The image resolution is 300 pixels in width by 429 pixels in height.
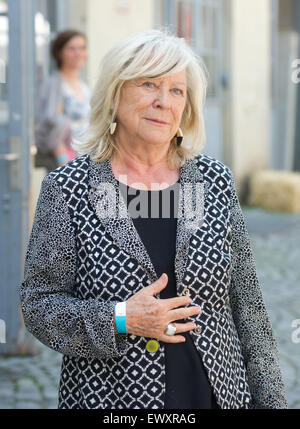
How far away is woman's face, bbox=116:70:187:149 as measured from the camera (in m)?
2.55

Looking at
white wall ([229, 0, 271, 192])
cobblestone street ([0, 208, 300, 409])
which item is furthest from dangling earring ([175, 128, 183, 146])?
white wall ([229, 0, 271, 192])

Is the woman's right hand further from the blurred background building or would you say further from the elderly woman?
the blurred background building

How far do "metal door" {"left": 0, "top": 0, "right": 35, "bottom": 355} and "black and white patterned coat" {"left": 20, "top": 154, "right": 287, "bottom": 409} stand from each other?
234cm

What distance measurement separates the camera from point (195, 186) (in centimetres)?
263

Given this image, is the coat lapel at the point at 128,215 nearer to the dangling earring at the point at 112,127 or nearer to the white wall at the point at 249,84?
the dangling earring at the point at 112,127

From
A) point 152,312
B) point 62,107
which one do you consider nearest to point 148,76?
point 152,312

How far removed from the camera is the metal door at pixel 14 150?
4.82 m

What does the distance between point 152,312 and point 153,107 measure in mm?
695

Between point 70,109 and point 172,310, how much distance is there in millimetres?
4434

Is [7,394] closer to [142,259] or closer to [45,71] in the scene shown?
[142,259]

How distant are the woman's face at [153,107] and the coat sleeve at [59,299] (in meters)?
0.34

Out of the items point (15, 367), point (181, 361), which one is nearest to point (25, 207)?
point (15, 367)

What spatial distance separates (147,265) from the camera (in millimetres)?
2404
